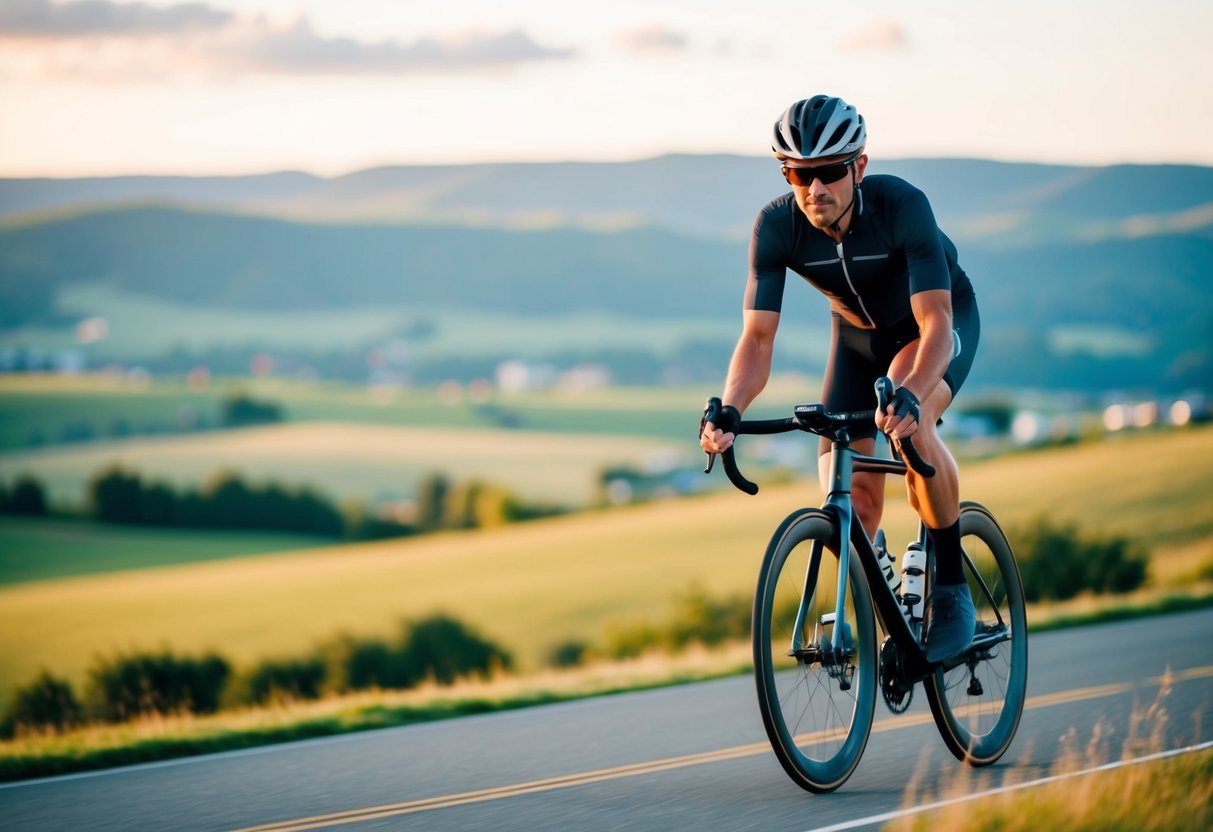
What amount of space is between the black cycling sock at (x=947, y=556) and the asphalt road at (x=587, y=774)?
0.74 m

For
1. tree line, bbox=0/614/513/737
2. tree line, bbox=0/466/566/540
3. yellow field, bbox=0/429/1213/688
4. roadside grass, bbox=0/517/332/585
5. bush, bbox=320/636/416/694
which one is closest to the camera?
tree line, bbox=0/614/513/737

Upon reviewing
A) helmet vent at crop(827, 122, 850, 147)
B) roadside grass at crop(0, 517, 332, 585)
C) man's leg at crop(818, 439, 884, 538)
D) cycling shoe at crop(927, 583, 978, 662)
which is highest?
helmet vent at crop(827, 122, 850, 147)

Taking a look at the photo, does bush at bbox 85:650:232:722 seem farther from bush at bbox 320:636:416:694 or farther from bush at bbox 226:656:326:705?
bush at bbox 320:636:416:694

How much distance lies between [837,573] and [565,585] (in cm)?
5303

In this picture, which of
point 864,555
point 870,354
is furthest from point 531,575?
point 864,555

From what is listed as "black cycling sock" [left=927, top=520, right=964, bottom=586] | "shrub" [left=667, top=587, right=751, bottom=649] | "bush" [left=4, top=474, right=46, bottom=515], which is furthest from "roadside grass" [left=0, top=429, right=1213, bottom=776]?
"black cycling sock" [left=927, top=520, right=964, bottom=586]

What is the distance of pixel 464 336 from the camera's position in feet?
570

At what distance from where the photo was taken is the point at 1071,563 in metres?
35.5

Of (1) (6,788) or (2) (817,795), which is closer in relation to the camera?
(2) (817,795)

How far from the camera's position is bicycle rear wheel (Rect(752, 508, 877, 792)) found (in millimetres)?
5285

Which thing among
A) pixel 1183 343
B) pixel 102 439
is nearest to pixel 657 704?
pixel 102 439

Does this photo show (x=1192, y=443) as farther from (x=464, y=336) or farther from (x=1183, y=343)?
(x=464, y=336)

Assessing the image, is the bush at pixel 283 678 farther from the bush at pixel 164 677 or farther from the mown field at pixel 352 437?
the mown field at pixel 352 437

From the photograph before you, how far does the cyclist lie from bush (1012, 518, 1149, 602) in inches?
929
